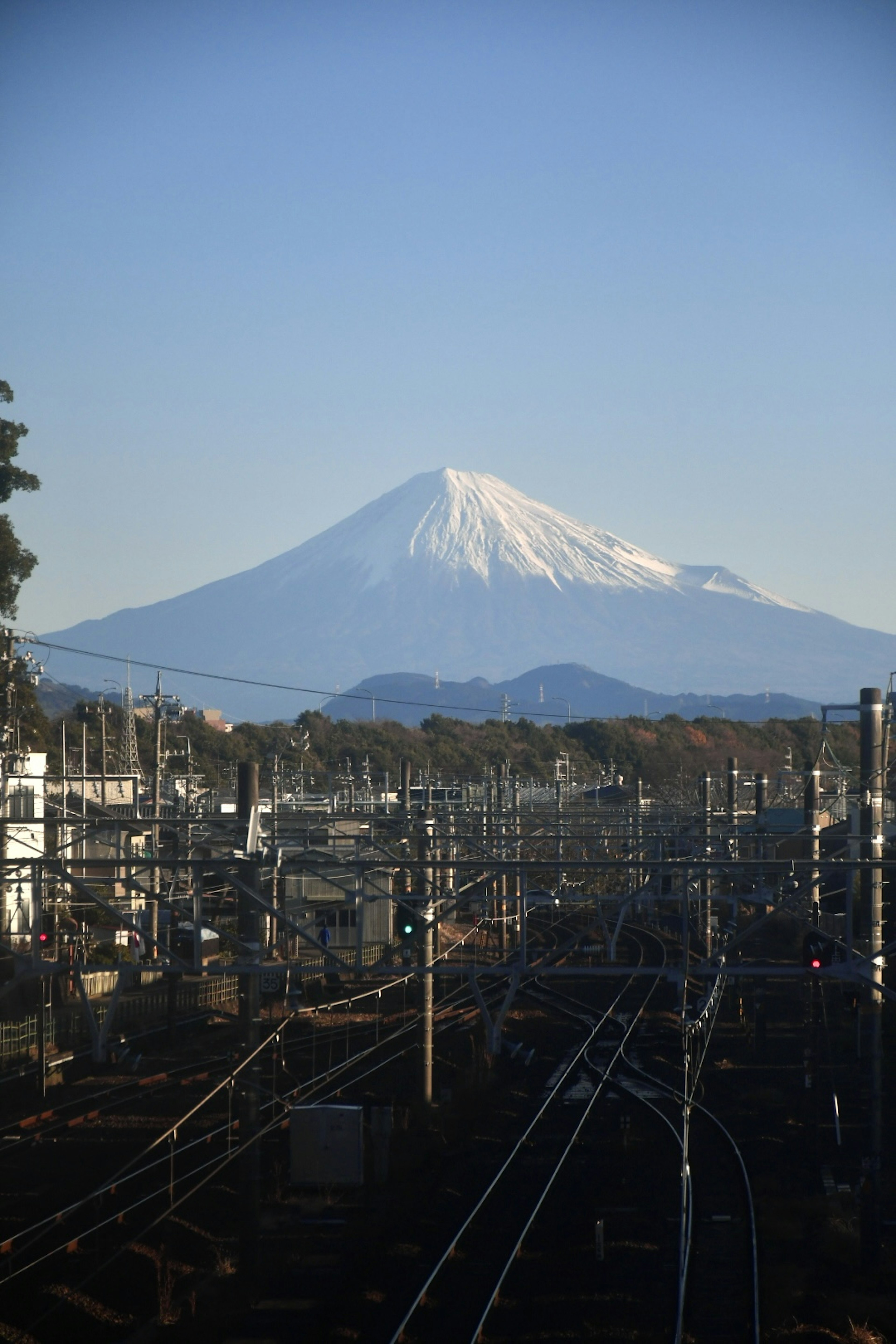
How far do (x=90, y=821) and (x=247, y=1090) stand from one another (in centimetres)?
326

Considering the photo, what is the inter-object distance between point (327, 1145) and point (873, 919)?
670cm

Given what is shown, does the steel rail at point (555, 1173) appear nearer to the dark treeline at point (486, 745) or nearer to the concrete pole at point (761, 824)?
the concrete pole at point (761, 824)

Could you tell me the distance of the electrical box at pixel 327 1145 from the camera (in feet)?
51.0

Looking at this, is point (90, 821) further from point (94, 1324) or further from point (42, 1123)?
point (42, 1123)

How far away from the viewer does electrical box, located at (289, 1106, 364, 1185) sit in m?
15.5

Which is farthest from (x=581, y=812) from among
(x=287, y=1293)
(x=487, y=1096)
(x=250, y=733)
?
(x=250, y=733)

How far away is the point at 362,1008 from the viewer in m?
30.7

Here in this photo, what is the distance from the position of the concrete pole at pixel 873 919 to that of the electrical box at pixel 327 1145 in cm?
555

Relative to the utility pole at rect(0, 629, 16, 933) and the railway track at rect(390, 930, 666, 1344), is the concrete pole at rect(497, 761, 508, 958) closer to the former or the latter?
the railway track at rect(390, 930, 666, 1344)

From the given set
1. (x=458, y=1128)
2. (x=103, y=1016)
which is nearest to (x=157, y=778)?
(x=103, y=1016)

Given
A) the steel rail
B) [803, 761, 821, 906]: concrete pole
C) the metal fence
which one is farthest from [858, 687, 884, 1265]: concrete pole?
the metal fence

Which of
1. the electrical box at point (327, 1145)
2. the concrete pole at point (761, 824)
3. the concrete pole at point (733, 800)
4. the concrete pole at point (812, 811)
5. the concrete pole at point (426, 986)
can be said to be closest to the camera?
the electrical box at point (327, 1145)

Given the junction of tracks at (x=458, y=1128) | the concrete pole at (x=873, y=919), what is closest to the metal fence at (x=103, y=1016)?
the junction of tracks at (x=458, y=1128)

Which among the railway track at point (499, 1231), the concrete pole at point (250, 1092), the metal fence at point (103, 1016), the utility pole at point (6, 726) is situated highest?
the utility pole at point (6, 726)
